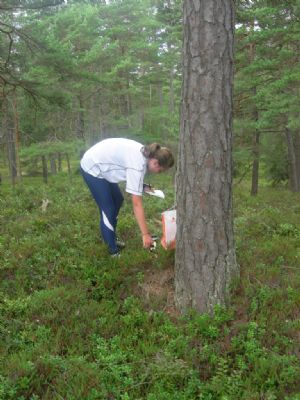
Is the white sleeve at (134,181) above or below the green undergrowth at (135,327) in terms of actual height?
above

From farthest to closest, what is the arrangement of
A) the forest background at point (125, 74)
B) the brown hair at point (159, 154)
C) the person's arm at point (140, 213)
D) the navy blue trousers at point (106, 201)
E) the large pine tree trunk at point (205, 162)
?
the forest background at point (125, 74), the navy blue trousers at point (106, 201), the brown hair at point (159, 154), the person's arm at point (140, 213), the large pine tree trunk at point (205, 162)

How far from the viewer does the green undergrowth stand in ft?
9.98

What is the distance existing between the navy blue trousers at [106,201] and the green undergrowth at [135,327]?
27 cm

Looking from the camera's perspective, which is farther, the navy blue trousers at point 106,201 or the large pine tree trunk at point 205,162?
the navy blue trousers at point 106,201

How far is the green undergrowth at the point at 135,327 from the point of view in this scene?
304 cm

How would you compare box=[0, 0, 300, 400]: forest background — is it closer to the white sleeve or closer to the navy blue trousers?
the navy blue trousers

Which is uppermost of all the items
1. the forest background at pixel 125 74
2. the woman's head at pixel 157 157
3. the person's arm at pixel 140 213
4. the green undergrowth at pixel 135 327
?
the forest background at pixel 125 74

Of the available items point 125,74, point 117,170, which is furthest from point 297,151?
point 117,170

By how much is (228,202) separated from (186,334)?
4.43 feet

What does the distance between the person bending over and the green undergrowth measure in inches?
19.1

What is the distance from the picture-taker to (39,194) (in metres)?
9.87

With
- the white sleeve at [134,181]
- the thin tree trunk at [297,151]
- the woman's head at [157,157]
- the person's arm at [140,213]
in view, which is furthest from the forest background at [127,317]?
the thin tree trunk at [297,151]

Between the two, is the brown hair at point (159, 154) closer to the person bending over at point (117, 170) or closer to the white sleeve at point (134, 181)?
the person bending over at point (117, 170)

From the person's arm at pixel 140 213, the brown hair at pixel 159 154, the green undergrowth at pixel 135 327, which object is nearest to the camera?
the green undergrowth at pixel 135 327
